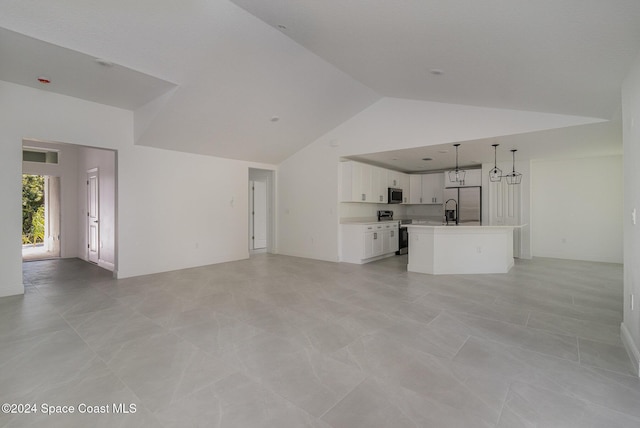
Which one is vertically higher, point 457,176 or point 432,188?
point 457,176

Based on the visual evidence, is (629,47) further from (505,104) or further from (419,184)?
(419,184)

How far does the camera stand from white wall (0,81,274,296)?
418 cm

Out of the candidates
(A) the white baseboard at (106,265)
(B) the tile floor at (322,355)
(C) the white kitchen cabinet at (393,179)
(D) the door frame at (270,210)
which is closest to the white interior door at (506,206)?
(C) the white kitchen cabinet at (393,179)

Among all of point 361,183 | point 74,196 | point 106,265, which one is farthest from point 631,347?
point 74,196

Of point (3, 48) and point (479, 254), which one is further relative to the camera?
point (479, 254)

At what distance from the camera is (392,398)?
1953 mm

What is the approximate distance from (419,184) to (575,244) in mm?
4012

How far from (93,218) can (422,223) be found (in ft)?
25.4

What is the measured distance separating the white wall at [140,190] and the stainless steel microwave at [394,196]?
369cm

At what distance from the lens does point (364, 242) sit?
666 cm

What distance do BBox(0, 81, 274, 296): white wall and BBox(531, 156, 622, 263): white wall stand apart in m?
7.39

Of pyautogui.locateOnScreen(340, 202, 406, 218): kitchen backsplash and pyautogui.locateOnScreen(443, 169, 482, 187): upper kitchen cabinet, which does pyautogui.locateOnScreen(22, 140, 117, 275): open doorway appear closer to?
pyautogui.locateOnScreen(340, 202, 406, 218): kitchen backsplash

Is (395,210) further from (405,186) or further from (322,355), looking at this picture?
(322,355)

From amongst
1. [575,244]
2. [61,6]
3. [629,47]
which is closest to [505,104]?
[629,47]
